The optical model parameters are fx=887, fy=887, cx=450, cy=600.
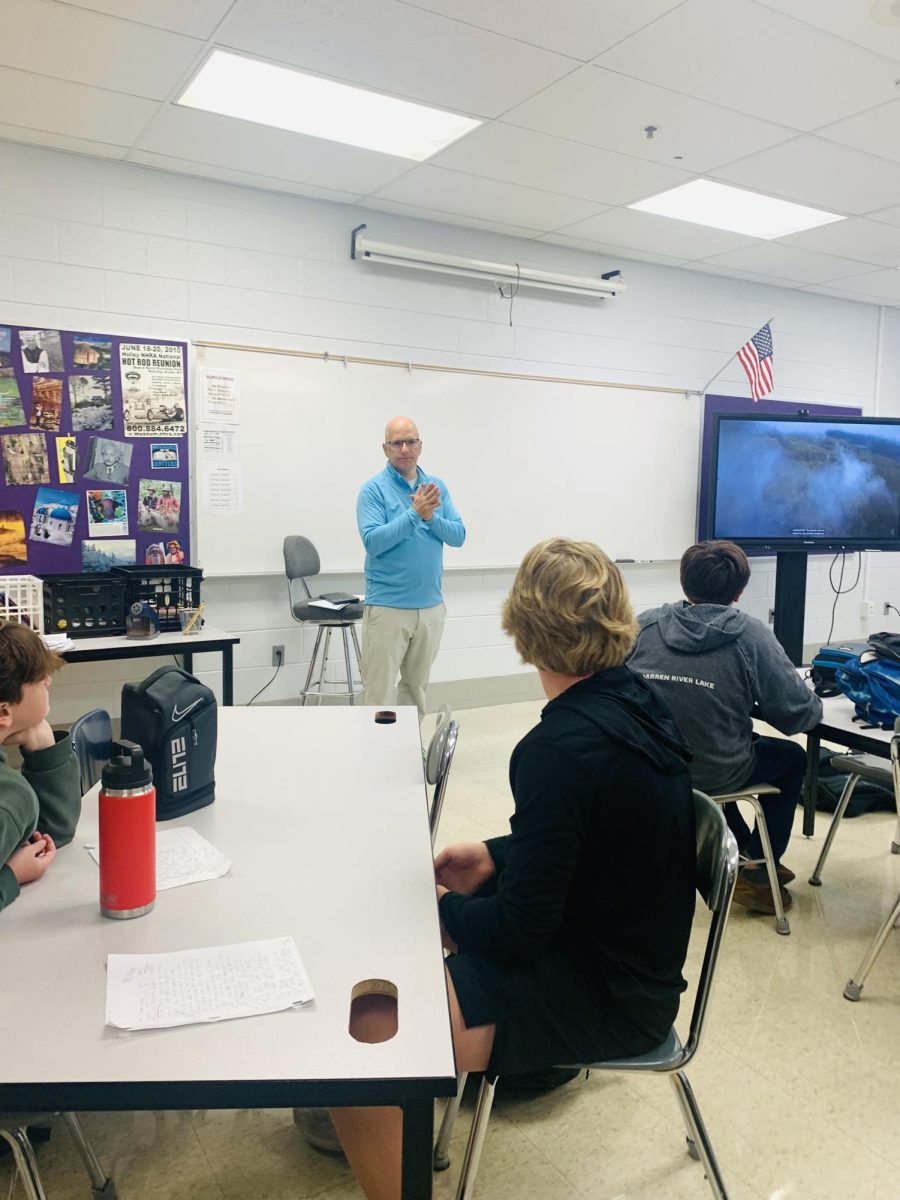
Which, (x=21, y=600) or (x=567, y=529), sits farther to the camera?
(x=567, y=529)

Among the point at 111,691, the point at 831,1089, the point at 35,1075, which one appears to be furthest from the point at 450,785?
the point at 35,1075

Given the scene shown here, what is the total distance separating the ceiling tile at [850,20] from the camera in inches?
107

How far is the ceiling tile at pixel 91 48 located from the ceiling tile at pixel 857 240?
3.61 m

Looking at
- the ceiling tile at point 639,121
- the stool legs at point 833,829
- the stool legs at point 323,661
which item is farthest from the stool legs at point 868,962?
the ceiling tile at point 639,121

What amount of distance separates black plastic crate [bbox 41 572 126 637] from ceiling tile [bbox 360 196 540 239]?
2.40 m

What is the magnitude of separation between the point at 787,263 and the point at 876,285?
1.03m

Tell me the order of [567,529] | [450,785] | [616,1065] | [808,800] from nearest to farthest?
1. [616,1065]
2. [808,800]
3. [450,785]
4. [567,529]

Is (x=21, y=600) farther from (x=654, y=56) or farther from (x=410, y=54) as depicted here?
(x=654, y=56)

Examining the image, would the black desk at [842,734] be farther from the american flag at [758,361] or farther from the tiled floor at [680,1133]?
the american flag at [758,361]

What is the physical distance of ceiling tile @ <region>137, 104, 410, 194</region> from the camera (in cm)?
366

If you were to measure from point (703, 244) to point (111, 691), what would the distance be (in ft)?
13.8

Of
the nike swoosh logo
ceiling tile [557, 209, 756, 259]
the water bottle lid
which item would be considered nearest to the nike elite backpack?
the nike swoosh logo

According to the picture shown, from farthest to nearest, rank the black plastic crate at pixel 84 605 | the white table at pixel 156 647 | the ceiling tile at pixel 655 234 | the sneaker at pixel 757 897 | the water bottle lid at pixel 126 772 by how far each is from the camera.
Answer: the ceiling tile at pixel 655 234
the black plastic crate at pixel 84 605
the white table at pixel 156 647
the sneaker at pixel 757 897
the water bottle lid at pixel 126 772

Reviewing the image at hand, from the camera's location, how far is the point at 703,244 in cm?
532
